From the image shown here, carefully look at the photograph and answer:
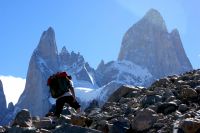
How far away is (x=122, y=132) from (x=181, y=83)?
5.50m

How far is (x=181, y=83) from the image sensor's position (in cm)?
1537

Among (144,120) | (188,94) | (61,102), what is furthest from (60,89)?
(144,120)

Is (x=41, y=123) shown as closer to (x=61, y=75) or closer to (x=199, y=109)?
(x=61, y=75)

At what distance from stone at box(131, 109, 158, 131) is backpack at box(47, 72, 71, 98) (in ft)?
12.0

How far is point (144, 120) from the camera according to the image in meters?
10.6

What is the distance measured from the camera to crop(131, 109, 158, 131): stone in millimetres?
10430

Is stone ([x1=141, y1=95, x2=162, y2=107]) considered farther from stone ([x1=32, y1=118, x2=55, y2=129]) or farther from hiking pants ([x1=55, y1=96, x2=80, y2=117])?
stone ([x1=32, y1=118, x2=55, y2=129])

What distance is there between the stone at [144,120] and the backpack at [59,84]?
145 inches

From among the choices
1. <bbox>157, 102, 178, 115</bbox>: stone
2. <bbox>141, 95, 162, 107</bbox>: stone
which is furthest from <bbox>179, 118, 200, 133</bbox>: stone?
<bbox>141, 95, 162, 107</bbox>: stone

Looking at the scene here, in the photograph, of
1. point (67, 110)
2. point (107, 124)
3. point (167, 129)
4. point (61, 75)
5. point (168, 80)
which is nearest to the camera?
point (167, 129)

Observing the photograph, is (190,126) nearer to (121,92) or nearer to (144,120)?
(144,120)

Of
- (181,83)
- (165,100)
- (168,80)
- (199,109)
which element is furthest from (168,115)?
(168,80)

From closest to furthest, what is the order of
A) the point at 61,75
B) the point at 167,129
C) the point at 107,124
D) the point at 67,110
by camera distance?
the point at 167,129, the point at 107,124, the point at 61,75, the point at 67,110

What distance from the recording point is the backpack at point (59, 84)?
13812mm
